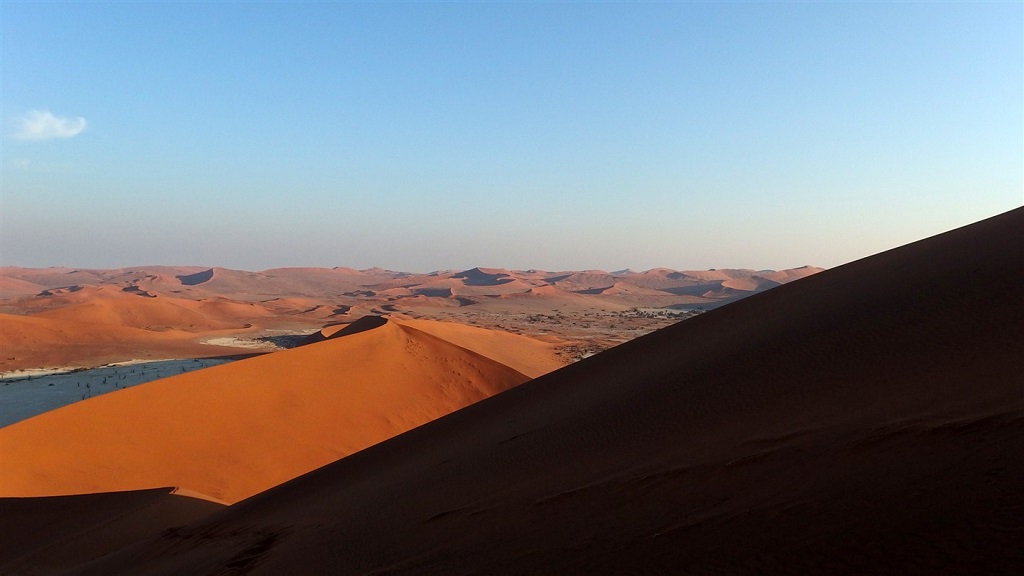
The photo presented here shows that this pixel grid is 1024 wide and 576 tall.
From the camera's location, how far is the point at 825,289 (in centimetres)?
714

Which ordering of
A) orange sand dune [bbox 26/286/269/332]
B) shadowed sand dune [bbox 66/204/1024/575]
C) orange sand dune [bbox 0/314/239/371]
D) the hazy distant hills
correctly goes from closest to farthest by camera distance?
shadowed sand dune [bbox 66/204/1024/575], orange sand dune [bbox 0/314/239/371], orange sand dune [bbox 26/286/269/332], the hazy distant hills

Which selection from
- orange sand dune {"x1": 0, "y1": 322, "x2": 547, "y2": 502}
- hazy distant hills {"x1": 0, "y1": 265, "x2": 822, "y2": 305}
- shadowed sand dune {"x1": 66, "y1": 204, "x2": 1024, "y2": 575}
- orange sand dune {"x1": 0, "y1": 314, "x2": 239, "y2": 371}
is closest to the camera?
shadowed sand dune {"x1": 66, "y1": 204, "x2": 1024, "y2": 575}

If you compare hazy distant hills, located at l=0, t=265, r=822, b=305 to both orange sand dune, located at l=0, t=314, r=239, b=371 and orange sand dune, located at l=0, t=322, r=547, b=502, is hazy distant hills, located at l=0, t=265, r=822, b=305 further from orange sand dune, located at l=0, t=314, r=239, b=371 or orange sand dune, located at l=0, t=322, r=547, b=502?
orange sand dune, located at l=0, t=322, r=547, b=502

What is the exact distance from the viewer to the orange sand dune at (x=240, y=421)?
981 cm

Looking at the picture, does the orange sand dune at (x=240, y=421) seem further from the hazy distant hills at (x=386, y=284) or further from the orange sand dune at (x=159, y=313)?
the hazy distant hills at (x=386, y=284)

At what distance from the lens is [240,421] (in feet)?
40.8

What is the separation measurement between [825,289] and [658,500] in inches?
213

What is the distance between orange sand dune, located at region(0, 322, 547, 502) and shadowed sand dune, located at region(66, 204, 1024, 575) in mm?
4767

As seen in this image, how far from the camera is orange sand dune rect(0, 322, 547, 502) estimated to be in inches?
386

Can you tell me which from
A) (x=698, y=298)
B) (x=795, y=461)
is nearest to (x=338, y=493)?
(x=795, y=461)

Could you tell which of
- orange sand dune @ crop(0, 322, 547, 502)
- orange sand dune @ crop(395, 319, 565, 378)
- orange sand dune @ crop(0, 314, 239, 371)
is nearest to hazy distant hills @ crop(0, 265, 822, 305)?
orange sand dune @ crop(0, 314, 239, 371)

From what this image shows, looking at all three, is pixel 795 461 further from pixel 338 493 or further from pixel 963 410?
pixel 338 493

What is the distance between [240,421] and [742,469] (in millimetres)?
11957

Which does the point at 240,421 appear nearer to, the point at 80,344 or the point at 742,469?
the point at 742,469
